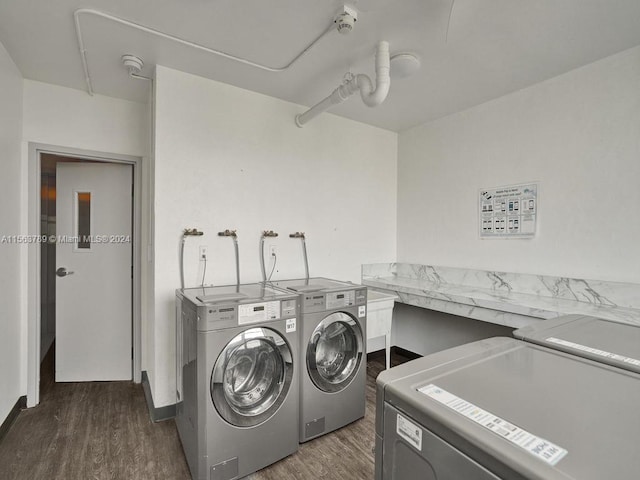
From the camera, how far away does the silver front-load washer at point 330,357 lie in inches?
82.5

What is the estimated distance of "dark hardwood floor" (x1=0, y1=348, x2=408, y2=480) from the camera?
6.07 ft

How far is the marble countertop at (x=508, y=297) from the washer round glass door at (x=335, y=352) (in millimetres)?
867

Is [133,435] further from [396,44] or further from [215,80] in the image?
[396,44]

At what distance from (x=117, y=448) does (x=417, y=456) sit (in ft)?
7.18

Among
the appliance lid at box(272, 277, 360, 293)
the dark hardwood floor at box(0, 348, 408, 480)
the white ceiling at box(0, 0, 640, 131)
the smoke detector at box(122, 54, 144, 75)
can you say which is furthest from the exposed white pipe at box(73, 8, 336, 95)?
the dark hardwood floor at box(0, 348, 408, 480)

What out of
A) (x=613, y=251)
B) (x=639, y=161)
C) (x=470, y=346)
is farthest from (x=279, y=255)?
(x=639, y=161)

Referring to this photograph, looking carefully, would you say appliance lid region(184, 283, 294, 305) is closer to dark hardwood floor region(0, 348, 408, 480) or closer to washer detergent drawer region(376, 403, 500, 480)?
dark hardwood floor region(0, 348, 408, 480)

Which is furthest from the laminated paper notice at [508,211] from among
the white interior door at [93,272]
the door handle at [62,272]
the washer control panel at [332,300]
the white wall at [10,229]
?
the door handle at [62,272]

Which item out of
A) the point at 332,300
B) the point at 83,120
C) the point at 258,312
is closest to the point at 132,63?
the point at 83,120

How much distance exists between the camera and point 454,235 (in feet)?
10.5

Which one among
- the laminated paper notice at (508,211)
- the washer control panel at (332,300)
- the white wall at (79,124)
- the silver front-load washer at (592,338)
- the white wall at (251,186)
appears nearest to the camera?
the silver front-load washer at (592,338)

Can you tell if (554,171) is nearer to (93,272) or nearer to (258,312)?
(258,312)

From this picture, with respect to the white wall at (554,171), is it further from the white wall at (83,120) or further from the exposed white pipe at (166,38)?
the white wall at (83,120)

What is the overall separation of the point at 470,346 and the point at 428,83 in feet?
7.43
